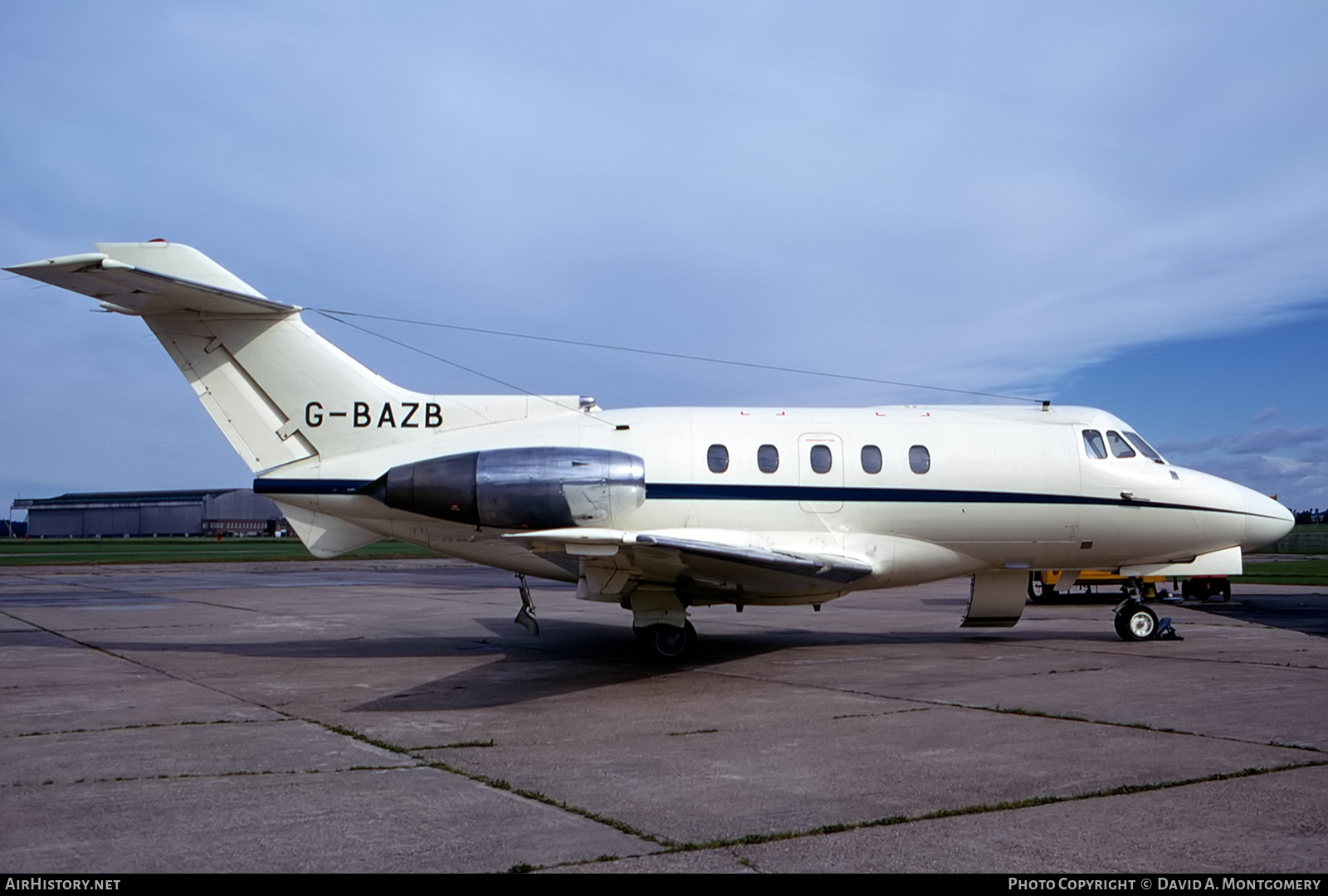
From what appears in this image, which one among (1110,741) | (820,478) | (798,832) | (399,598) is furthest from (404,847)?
(399,598)

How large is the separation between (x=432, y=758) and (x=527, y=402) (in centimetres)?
747

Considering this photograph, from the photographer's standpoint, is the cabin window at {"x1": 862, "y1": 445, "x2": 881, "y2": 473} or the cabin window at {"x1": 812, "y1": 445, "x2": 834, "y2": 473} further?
the cabin window at {"x1": 862, "y1": 445, "x2": 881, "y2": 473}

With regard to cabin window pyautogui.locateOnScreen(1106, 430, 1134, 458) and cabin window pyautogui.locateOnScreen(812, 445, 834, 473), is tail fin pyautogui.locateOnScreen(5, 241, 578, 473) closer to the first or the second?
cabin window pyautogui.locateOnScreen(812, 445, 834, 473)

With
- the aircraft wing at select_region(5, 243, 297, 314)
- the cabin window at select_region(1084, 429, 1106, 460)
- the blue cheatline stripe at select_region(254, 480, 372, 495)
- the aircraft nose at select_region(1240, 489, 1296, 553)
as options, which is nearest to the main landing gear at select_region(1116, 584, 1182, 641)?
the aircraft nose at select_region(1240, 489, 1296, 553)

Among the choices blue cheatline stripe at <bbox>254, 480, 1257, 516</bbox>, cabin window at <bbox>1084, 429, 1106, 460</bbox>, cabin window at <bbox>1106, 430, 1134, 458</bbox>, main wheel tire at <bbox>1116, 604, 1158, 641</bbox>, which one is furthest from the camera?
main wheel tire at <bbox>1116, 604, 1158, 641</bbox>

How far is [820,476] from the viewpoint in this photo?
13.7 metres

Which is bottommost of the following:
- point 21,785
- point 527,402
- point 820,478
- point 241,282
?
point 21,785

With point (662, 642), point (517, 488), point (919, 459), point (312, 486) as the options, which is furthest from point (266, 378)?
point (919, 459)

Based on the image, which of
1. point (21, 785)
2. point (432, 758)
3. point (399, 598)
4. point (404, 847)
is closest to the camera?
point (404, 847)

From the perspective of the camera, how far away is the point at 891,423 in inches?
563

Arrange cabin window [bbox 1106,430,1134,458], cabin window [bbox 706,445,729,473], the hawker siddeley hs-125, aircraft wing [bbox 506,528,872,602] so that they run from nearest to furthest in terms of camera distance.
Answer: aircraft wing [bbox 506,528,872,602]
the hawker siddeley hs-125
cabin window [bbox 706,445,729,473]
cabin window [bbox 1106,430,1134,458]

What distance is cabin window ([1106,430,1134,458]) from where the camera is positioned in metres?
14.7

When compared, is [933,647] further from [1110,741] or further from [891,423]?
[1110,741]

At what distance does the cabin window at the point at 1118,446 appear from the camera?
580 inches
